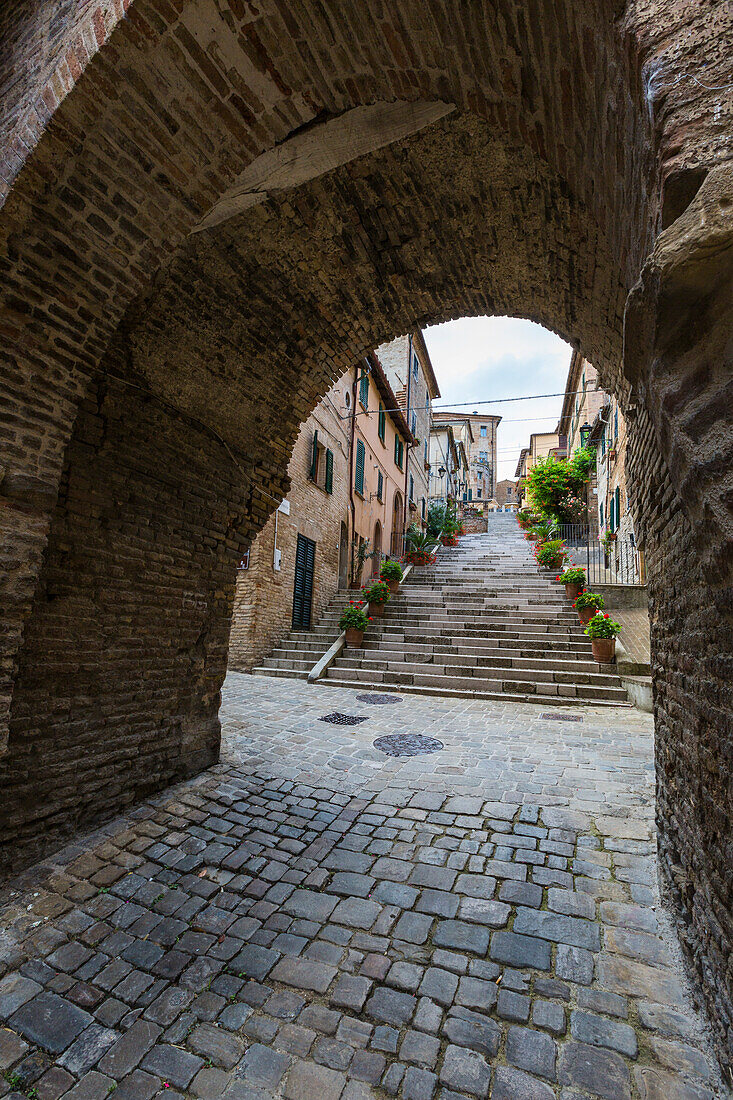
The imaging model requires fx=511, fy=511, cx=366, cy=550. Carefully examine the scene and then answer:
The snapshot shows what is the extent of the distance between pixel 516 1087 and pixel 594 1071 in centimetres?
32

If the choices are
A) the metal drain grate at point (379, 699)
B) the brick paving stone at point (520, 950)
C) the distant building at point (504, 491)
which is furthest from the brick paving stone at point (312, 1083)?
the distant building at point (504, 491)

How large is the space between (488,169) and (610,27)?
1993mm

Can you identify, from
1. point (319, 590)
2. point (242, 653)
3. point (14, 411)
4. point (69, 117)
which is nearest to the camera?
point (69, 117)

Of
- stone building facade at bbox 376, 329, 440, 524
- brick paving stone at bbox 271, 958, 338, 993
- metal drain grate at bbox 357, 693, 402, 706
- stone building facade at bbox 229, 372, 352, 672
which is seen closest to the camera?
brick paving stone at bbox 271, 958, 338, 993

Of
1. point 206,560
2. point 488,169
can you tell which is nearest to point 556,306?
point 488,169

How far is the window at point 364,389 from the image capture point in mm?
17703

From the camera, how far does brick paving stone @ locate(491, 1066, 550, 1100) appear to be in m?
1.90

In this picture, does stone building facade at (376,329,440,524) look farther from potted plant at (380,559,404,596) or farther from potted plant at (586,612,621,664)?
potted plant at (586,612,621,664)

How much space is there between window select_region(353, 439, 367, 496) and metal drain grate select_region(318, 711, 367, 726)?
36.0 feet

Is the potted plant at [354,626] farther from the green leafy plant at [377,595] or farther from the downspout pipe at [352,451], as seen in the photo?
the downspout pipe at [352,451]

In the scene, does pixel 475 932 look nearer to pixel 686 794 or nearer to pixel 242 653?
pixel 686 794

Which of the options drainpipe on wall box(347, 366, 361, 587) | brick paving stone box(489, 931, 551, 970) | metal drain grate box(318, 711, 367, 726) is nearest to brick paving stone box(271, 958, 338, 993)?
brick paving stone box(489, 931, 551, 970)

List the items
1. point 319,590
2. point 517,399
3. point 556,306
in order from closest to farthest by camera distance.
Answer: point 556,306
point 517,399
point 319,590

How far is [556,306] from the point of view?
14.0 ft
